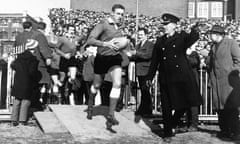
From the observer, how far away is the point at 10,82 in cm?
929

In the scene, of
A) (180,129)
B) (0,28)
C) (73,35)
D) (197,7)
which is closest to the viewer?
(180,129)

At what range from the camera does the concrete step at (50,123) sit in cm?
740

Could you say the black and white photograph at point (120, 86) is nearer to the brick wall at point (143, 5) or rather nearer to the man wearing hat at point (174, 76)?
the man wearing hat at point (174, 76)

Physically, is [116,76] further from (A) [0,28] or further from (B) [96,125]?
(A) [0,28]

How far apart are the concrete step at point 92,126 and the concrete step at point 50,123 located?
8cm

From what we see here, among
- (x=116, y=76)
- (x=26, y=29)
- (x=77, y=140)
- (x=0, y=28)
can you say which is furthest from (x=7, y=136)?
(x=0, y=28)

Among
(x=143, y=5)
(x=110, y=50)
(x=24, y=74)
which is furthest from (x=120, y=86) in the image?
(x=143, y=5)

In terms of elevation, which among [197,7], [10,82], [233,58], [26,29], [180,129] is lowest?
[180,129]

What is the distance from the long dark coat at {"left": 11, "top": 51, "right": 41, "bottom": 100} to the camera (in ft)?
27.5

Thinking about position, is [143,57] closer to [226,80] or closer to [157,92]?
[157,92]

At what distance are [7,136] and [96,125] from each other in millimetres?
1557

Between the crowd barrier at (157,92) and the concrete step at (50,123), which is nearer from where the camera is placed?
the concrete step at (50,123)

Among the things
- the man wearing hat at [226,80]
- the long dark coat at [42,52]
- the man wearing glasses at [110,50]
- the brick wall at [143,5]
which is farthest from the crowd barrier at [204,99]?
the brick wall at [143,5]

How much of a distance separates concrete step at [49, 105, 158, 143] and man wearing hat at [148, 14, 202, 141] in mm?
624
